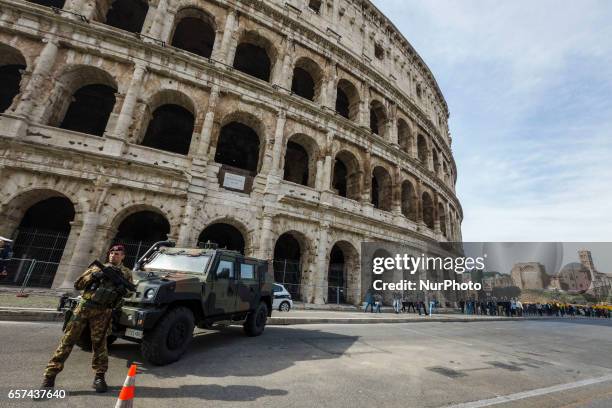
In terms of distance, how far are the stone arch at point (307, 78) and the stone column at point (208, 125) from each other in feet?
21.3

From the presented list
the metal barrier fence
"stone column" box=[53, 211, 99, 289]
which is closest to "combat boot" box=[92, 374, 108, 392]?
"stone column" box=[53, 211, 99, 289]

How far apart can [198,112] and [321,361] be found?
12.2 meters

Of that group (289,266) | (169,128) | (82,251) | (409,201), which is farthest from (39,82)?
(409,201)

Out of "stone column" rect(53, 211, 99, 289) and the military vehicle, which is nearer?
the military vehicle

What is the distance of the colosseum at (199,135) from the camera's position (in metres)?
10.6

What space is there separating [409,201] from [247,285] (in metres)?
17.4

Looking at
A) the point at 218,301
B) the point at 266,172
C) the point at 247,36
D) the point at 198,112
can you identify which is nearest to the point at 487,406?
the point at 218,301

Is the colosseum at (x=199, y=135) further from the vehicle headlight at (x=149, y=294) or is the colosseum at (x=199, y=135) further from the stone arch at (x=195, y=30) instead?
the vehicle headlight at (x=149, y=294)

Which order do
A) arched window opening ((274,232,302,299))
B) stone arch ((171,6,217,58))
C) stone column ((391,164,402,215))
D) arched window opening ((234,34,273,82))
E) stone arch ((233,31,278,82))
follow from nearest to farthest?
stone arch ((171,6,217,58)), arched window opening ((274,232,302,299)), stone arch ((233,31,278,82)), arched window opening ((234,34,273,82)), stone column ((391,164,402,215))

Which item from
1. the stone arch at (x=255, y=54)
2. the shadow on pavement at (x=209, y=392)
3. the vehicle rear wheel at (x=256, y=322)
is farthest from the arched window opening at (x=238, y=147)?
the shadow on pavement at (x=209, y=392)

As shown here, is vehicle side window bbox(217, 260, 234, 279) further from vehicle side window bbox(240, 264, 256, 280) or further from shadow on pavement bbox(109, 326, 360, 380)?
shadow on pavement bbox(109, 326, 360, 380)

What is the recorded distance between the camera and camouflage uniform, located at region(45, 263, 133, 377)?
300 cm

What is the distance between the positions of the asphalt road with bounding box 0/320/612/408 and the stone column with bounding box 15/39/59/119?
9256 millimetres

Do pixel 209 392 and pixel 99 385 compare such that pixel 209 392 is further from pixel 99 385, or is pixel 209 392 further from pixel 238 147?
pixel 238 147
